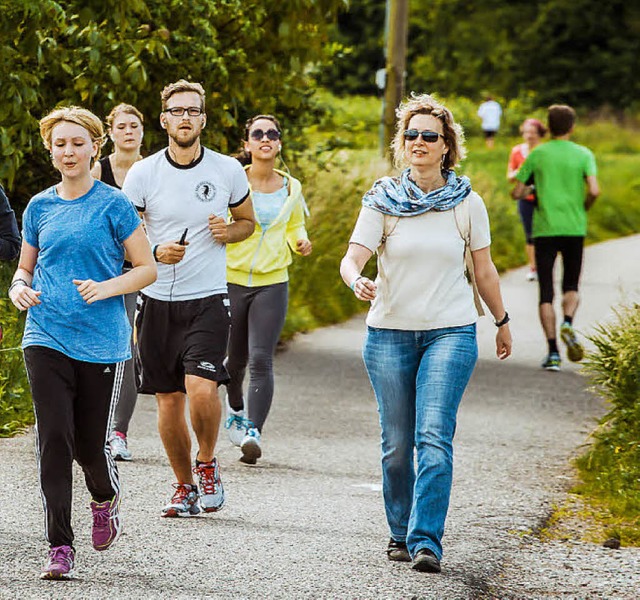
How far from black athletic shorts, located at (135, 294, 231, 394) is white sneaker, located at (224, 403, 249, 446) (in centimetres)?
Result: 186

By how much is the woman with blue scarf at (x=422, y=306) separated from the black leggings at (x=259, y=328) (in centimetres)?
231

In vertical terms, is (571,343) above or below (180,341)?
below

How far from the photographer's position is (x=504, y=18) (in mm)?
61844

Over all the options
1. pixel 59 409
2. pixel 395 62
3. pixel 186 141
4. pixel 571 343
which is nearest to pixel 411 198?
pixel 186 141

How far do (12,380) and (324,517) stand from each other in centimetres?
A: 306

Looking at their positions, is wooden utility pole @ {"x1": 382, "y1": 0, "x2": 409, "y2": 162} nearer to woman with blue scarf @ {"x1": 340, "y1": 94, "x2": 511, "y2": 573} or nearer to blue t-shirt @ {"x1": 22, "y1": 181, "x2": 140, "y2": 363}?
woman with blue scarf @ {"x1": 340, "y1": 94, "x2": 511, "y2": 573}

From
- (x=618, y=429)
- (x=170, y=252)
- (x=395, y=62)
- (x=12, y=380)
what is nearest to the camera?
(x=170, y=252)

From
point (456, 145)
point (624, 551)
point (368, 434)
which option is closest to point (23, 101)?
point (368, 434)

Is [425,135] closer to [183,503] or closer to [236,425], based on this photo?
[183,503]

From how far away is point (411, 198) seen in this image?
19.6 ft

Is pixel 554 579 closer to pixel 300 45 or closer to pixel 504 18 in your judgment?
pixel 300 45

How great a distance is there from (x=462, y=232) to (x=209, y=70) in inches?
210

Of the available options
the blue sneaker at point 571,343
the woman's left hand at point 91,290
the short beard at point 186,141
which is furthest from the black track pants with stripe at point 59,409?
the blue sneaker at point 571,343

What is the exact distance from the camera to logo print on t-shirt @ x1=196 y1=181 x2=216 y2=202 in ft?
22.2
